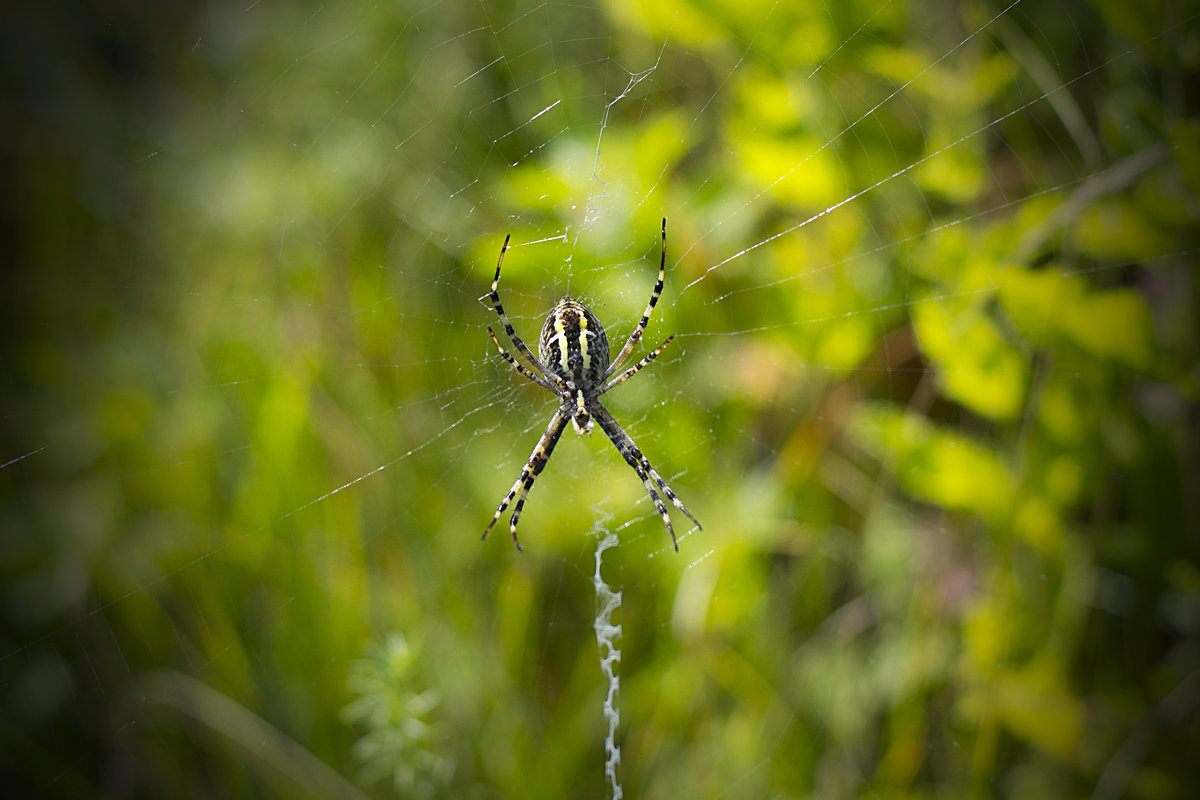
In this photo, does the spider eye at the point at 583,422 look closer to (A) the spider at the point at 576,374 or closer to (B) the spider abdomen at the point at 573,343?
(A) the spider at the point at 576,374

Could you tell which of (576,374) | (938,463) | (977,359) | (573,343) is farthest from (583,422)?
(977,359)

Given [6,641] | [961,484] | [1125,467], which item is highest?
[6,641]

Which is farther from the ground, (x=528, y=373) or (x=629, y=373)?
(x=528, y=373)

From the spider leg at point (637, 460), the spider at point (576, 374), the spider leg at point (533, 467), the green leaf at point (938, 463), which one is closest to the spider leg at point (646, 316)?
the spider at point (576, 374)

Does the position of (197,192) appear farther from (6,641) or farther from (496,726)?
(496,726)

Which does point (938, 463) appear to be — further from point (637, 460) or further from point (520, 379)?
point (520, 379)

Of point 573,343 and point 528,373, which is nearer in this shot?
point 573,343

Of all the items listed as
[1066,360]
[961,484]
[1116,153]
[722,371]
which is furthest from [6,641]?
[1116,153]
